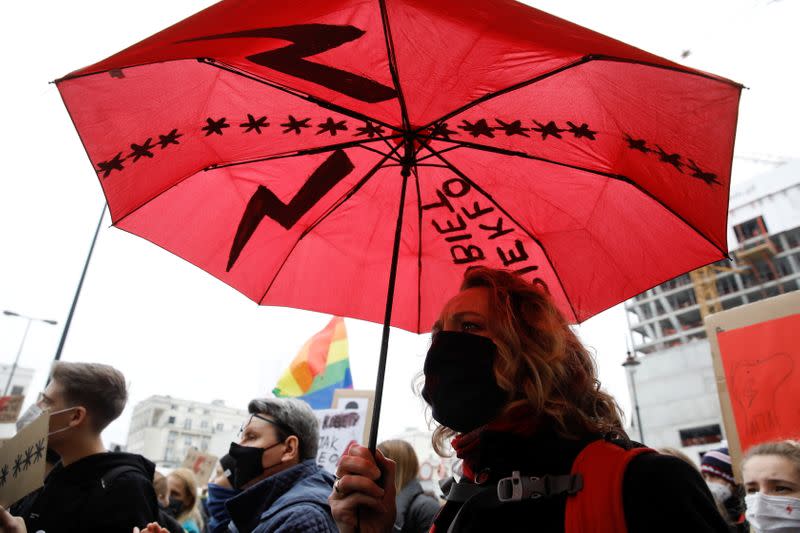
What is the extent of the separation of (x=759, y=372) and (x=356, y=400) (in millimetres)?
4579

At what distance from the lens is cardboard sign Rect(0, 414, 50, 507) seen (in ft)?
6.89

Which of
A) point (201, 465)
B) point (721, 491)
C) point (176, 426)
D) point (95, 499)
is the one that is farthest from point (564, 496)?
point (176, 426)

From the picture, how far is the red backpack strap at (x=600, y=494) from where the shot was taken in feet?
4.33

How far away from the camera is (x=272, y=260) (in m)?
3.12

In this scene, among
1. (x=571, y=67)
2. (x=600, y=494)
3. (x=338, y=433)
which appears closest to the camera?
(x=600, y=494)

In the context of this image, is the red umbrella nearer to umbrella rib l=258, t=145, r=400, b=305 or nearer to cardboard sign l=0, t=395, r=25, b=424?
umbrella rib l=258, t=145, r=400, b=305

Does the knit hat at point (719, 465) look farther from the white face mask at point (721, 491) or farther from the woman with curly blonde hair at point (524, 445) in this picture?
the woman with curly blonde hair at point (524, 445)

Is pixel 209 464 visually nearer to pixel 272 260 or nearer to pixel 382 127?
pixel 272 260

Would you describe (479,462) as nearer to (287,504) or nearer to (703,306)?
(287,504)

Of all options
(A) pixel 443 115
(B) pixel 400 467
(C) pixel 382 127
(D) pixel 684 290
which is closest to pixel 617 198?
(A) pixel 443 115

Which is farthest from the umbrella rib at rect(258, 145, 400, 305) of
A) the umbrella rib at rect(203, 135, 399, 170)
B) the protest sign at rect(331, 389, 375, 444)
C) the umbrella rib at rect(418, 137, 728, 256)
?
the protest sign at rect(331, 389, 375, 444)

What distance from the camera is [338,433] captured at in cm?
679

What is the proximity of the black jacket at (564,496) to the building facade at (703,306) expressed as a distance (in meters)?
51.1

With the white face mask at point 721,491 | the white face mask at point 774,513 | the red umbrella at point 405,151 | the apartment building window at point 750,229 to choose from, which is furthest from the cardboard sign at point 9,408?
the apartment building window at point 750,229
